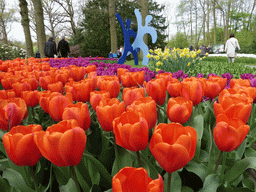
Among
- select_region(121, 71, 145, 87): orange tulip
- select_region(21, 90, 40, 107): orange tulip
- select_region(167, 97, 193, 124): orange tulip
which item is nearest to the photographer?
select_region(167, 97, 193, 124): orange tulip

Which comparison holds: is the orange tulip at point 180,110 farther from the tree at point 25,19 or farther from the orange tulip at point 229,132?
the tree at point 25,19

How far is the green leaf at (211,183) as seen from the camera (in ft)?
2.43

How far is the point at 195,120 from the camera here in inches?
43.3

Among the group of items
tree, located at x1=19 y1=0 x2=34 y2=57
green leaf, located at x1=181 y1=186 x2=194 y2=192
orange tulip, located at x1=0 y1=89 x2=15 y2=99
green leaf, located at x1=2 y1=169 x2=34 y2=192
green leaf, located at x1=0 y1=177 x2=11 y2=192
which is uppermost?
tree, located at x1=19 y1=0 x2=34 y2=57

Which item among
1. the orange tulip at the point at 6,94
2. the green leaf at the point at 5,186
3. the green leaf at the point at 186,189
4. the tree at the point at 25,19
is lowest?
the green leaf at the point at 186,189

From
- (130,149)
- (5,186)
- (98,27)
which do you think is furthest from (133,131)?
(98,27)

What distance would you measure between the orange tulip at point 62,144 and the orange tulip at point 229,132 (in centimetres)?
45

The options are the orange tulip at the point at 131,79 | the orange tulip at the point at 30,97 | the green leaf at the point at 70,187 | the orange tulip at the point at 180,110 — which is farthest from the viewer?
the orange tulip at the point at 131,79

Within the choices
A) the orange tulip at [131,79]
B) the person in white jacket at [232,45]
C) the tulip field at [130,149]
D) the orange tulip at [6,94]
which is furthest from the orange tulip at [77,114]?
the person in white jacket at [232,45]

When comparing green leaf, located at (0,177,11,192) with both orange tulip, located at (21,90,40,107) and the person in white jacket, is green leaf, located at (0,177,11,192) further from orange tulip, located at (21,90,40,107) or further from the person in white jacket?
the person in white jacket

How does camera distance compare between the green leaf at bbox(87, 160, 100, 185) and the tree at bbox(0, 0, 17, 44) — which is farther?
the tree at bbox(0, 0, 17, 44)

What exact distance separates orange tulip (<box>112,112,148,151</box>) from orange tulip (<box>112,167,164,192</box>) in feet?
0.64

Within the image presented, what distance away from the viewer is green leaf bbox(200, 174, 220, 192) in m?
0.74

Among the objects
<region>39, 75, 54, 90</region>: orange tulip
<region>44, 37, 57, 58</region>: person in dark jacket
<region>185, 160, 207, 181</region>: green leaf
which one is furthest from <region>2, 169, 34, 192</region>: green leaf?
<region>44, 37, 57, 58</region>: person in dark jacket
